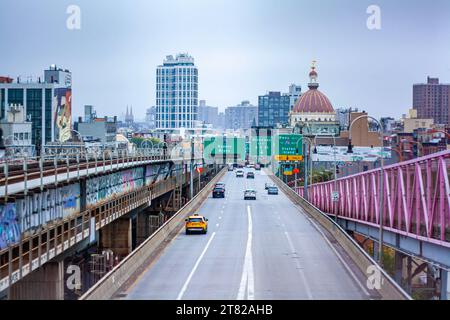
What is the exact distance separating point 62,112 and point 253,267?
105 meters

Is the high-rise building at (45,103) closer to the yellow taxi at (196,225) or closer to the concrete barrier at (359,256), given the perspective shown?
the concrete barrier at (359,256)

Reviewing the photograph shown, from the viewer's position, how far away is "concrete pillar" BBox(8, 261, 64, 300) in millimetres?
33031

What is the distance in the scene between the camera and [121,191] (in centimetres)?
5956

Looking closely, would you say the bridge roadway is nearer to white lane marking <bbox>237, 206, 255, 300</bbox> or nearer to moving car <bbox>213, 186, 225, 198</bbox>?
white lane marking <bbox>237, 206, 255, 300</bbox>

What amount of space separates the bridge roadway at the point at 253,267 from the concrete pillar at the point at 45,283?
3658 millimetres

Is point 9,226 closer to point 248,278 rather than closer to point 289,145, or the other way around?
point 248,278

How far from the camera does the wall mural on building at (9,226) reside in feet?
90.3

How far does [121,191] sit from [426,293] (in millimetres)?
20811

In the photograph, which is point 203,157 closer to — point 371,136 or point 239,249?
point 371,136

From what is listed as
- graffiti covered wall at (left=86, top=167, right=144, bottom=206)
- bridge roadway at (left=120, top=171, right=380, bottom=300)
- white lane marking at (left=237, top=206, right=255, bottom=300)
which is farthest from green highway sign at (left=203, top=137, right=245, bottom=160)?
white lane marking at (left=237, top=206, right=255, bottom=300)

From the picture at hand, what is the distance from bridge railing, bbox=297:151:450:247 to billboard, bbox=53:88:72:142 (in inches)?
3060

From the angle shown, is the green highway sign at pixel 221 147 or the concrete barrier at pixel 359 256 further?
the green highway sign at pixel 221 147

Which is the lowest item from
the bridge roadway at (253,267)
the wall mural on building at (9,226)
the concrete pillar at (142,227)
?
the concrete pillar at (142,227)

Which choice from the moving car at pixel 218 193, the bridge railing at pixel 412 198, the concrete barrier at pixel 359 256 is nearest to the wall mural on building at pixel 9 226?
the concrete barrier at pixel 359 256
